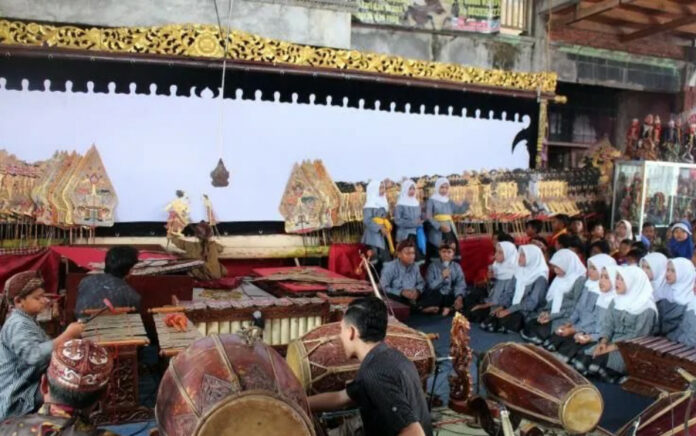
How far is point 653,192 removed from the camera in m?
9.73

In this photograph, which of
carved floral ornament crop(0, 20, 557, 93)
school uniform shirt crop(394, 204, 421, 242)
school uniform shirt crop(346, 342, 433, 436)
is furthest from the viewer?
school uniform shirt crop(394, 204, 421, 242)

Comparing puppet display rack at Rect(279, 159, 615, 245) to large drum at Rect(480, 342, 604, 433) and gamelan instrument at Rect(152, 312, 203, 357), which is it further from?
large drum at Rect(480, 342, 604, 433)

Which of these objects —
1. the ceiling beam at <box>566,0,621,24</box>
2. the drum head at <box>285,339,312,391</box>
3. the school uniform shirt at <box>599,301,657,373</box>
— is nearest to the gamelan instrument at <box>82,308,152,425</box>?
the drum head at <box>285,339,312,391</box>

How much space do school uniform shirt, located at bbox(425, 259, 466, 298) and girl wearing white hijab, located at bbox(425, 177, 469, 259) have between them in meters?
0.62

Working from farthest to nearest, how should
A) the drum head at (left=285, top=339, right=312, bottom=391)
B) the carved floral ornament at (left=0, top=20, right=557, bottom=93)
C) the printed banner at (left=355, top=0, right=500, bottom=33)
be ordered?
the printed banner at (left=355, top=0, right=500, bottom=33) → the carved floral ornament at (left=0, top=20, right=557, bottom=93) → the drum head at (left=285, top=339, right=312, bottom=391)

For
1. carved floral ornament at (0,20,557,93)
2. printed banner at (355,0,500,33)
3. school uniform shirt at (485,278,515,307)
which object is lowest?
school uniform shirt at (485,278,515,307)

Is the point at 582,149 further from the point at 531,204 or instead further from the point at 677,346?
the point at 677,346

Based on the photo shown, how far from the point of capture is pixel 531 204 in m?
9.97

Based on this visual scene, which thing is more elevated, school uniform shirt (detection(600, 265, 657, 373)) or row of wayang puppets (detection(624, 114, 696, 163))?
row of wayang puppets (detection(624, 114, 696, 163))

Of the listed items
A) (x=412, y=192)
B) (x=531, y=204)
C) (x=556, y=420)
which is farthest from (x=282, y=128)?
(x=556, y=420)

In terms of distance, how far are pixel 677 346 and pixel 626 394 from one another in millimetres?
823

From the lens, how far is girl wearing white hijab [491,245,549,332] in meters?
6.79

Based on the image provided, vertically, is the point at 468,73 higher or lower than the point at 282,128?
higher

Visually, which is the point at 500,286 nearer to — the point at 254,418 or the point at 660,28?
the point at 254,418
